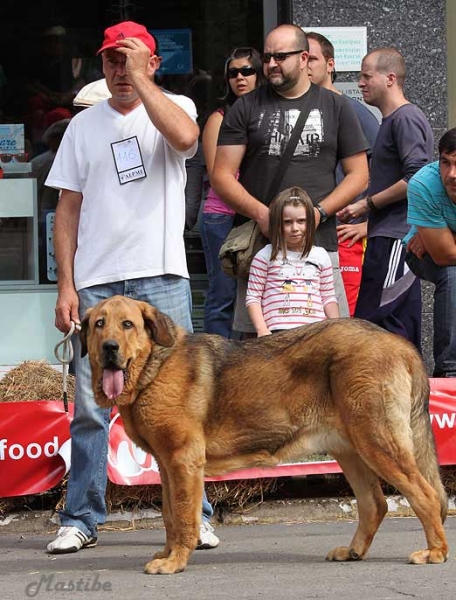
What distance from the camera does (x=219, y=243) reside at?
900 centimetres

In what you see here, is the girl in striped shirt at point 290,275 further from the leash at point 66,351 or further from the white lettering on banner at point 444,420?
the leash at point 66,351

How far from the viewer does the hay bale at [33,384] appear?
7918mm

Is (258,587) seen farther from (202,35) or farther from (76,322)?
(202,35)

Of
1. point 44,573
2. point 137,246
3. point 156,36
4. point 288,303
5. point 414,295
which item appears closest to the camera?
point 44,573

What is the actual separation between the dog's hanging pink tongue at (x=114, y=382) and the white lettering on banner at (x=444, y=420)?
93.3 inches

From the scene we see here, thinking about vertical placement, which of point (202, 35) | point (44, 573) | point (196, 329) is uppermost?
point (202, 35)

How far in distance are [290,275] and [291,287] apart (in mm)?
69

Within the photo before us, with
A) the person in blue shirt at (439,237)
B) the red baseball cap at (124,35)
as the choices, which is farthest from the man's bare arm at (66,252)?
the person in blue shirt at (439,237)

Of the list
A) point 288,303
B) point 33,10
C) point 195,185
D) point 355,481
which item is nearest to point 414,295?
point 288,303

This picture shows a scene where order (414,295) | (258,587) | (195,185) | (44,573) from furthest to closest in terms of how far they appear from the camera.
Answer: (195,185)
(414,295)
(44,573)
(258,587)

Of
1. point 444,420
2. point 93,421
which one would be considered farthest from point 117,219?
point 444,420

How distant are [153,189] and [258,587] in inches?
79.2

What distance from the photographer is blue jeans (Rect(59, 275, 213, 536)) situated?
6.48 meters

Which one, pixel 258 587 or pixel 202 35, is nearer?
pixel 258 587
